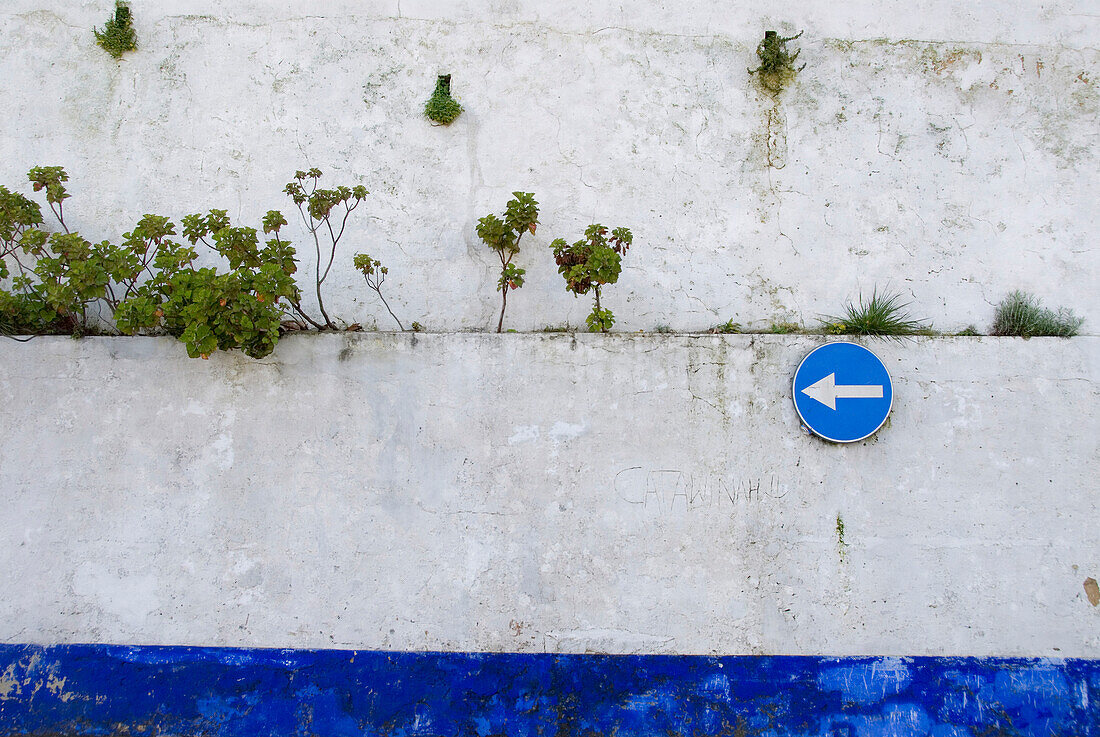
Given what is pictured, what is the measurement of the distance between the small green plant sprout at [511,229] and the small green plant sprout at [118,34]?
115 inches

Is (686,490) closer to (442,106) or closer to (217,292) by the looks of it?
(217,292)

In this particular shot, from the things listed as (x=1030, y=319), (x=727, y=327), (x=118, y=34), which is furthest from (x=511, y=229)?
(x=1030, y=319)

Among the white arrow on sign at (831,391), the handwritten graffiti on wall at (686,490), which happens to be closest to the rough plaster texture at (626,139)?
the white arrow on sign at (831,391)

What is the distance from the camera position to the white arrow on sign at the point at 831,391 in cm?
380

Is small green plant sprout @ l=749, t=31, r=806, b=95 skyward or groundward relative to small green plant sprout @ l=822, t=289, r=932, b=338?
skyward

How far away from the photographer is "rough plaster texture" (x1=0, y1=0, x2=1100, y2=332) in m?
4.29

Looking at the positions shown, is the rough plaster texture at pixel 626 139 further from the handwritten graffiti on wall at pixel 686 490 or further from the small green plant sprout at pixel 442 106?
the handwritten graffiti on wall at pixel 686 490

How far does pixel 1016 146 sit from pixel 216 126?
5.72 metres

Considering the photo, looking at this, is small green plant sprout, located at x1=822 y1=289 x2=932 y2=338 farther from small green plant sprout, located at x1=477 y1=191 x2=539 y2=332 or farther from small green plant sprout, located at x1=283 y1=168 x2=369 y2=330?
small green plant sprout, located at x1=283 y1=168 x2=369 y2=330

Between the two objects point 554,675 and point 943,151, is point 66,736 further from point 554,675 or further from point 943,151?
point 943,151

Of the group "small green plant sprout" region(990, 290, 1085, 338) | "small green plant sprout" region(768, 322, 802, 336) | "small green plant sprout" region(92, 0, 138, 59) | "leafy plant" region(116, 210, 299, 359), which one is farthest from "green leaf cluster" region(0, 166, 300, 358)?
"small green plant sprout" region(990, 290, 1085, 338)

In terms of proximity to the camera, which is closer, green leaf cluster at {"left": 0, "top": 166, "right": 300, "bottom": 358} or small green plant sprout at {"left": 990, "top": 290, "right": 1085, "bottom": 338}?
green leaf cluster at {"left": 0, "top": 166, "right": 300, "bottom": 358}

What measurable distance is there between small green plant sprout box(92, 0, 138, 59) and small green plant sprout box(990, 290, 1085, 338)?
6451 mm

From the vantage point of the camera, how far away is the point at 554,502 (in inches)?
150
